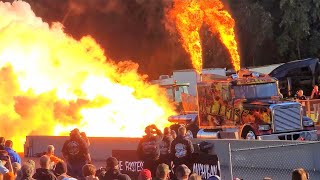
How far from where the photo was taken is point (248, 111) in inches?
837

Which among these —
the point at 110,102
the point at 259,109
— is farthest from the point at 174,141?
the point at 110,102

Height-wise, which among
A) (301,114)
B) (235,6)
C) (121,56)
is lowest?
(301,114)

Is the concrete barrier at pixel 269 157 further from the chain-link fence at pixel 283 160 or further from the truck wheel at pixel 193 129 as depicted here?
the truck wheel at pixel 193 129

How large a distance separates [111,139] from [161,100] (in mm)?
7454

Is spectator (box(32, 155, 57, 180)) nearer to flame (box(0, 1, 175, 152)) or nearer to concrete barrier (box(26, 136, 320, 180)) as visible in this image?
concrete barrier (box(26, 136, 320, 180))

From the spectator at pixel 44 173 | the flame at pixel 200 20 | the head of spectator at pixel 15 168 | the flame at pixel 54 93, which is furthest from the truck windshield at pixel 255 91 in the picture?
the flame at pixel 200 20

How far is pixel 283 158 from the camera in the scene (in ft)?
48.8

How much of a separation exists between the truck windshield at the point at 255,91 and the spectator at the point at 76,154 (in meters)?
9.85

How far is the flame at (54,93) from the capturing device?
25.7m

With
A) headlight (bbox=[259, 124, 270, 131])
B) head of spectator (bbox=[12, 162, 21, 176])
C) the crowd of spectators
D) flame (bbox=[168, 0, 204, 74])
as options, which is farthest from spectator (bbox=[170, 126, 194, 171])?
flame (bbox=[168, 0, 204, 74])

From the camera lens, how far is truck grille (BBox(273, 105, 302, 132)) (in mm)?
20578

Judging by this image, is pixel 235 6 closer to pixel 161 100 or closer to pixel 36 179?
pixel 161 100

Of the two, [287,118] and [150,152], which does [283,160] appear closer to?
[150,152]

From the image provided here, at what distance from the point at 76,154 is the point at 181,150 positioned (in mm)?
2297
